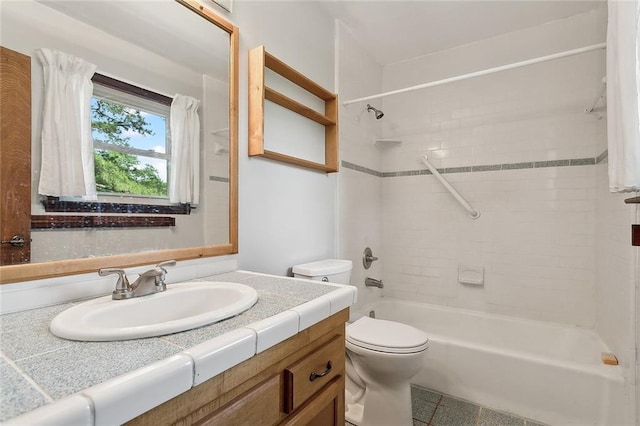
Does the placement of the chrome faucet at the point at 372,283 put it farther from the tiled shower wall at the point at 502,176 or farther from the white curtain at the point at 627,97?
the white curtain at the point at 627,97

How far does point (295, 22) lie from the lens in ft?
5.88

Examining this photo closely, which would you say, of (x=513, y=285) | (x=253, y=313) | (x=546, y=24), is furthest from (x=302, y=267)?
(x=546, y=24)

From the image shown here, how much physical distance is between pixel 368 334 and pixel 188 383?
1248 mm

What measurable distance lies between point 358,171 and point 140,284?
1.85 m

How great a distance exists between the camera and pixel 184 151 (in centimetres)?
119

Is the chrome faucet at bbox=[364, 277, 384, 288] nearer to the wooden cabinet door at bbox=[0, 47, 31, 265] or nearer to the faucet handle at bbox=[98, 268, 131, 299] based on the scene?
the faucet handle at bbox=[98, 268, 131, 299]

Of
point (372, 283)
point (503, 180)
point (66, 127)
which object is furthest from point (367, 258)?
point (66, 127)

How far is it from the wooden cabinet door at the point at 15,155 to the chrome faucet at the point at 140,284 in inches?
8.5

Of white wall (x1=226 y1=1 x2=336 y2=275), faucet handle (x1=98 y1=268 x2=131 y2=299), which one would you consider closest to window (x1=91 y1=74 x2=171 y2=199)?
faucet handle (x1=98 y1=268 x2=131 y2=299)

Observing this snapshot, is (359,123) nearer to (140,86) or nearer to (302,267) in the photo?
(302,267)

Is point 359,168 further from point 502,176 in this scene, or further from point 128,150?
point 128,150

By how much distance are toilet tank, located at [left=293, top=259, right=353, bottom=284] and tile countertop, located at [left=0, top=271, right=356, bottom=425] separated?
2.73 feet

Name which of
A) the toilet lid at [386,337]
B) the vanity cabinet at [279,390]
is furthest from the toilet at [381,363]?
the vanity cabinet at [279,390]

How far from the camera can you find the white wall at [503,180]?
2.13 metres
